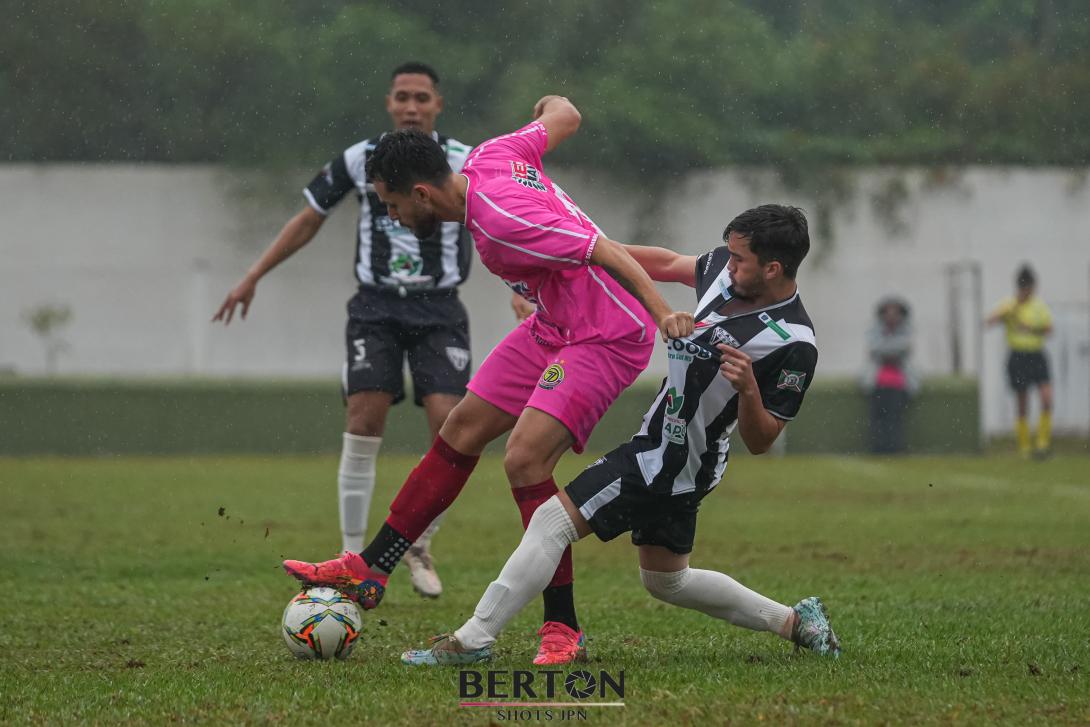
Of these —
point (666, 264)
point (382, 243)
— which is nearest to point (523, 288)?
point (666, 264)

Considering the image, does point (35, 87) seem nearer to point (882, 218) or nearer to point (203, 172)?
point (203, 172)

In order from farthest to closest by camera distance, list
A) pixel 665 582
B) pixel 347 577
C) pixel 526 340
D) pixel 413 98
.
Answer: pixel 413 98
pixel 526 340
pixel 347 577
pixel 665 582

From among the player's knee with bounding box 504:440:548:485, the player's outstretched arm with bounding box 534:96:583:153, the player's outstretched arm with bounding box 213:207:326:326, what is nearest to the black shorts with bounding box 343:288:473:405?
the player's outstretched arm with bounding box 213:207:326:326

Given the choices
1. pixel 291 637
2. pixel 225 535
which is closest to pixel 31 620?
pixel 291 637

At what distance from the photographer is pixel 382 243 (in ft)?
22.1

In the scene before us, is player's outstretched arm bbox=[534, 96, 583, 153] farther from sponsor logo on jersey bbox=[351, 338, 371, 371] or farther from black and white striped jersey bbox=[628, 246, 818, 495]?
sponsor logo on jersey bbox=[351, 338, 371, 371]

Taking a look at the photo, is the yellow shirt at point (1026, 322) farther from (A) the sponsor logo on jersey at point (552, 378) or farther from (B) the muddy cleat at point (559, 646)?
(B) the muddy cleat at point (559, 646)

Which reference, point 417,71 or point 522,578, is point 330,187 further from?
point 522,578

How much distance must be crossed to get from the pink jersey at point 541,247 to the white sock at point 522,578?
2.16 ft

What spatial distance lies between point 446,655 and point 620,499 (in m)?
0.68

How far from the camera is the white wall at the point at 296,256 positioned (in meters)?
24.4

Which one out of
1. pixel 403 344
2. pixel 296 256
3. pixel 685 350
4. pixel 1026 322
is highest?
pixel 296 256

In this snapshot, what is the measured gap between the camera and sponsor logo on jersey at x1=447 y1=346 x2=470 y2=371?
667cm

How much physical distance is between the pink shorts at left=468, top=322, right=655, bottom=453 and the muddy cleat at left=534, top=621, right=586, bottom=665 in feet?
1.79
